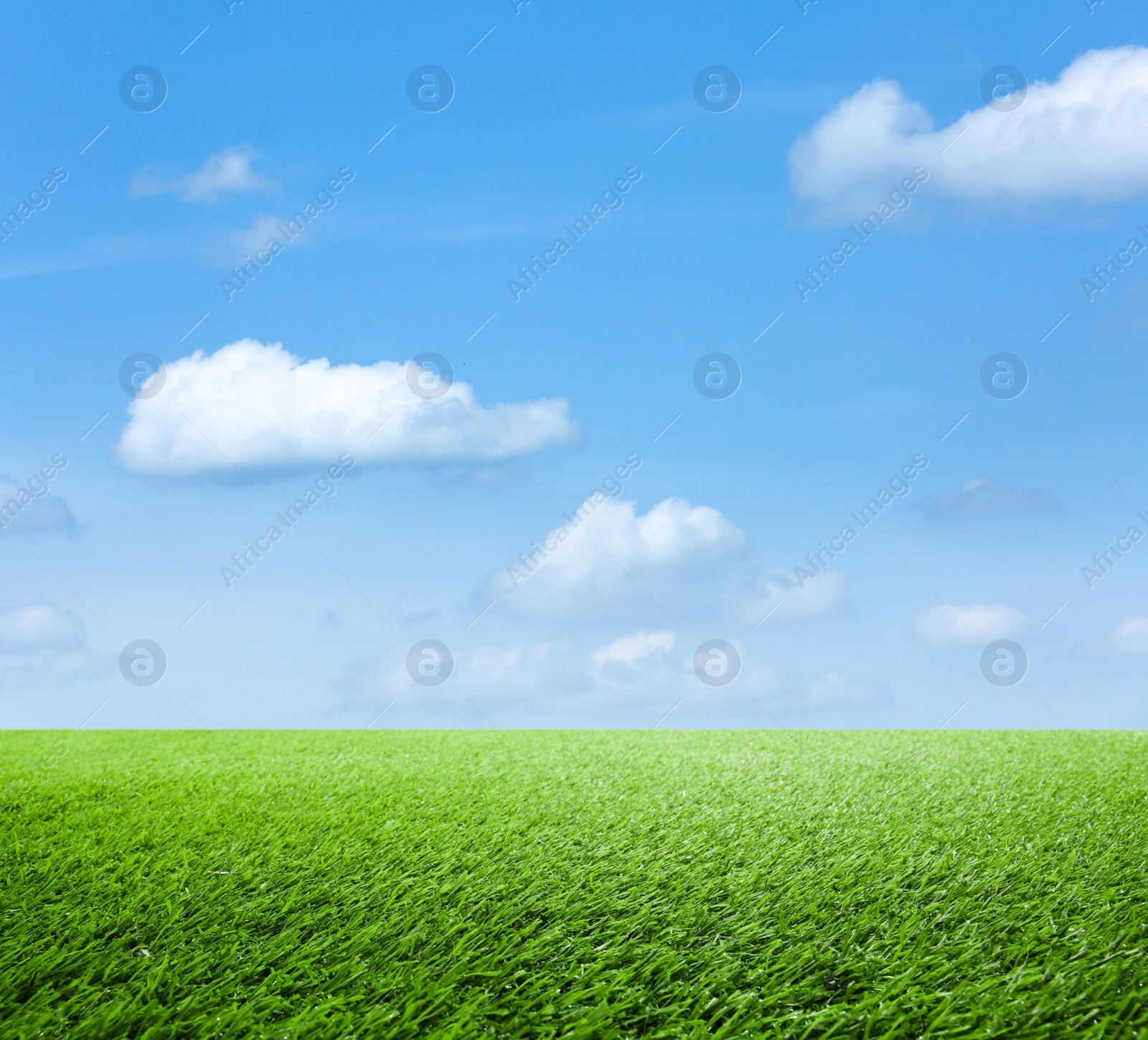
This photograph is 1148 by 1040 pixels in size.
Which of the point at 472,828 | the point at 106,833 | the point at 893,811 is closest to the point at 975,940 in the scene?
the point at 893,811

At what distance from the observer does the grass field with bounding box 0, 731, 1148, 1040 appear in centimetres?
249

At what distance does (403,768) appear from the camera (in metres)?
5.81

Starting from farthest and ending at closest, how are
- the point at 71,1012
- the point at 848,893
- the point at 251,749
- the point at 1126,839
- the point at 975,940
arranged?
the point at 251,749, the point at 1126,839, the point at 848,893, the point at 975,940, the point at 71,1012

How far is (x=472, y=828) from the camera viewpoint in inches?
159

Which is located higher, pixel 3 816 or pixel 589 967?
pixel 3 816

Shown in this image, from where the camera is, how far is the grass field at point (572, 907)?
249 centimetres

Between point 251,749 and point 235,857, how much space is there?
3.72 meters

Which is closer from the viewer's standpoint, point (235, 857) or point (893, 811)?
point (235, 857)

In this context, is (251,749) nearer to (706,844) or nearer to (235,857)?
(235,857)

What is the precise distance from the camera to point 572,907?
312 centimetres

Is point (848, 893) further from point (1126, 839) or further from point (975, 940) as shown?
point (1126, 839)

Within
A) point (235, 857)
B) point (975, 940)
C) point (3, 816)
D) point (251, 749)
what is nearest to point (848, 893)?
point (975, 940)

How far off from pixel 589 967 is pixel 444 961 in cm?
47

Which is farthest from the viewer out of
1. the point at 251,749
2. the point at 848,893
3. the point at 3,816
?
the point at 251,749
